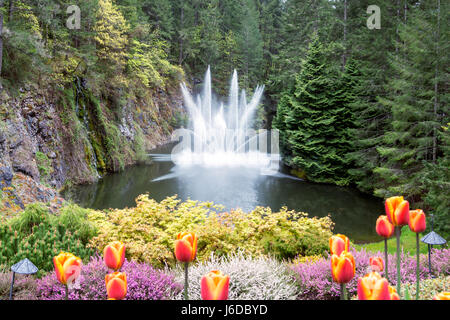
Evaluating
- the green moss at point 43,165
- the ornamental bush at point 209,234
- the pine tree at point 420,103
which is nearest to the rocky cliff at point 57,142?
the green moss at point 43,165

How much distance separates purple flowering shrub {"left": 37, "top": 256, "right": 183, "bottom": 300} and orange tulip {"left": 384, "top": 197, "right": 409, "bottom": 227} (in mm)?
1897

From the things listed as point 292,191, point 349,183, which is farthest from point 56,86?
point 349,183

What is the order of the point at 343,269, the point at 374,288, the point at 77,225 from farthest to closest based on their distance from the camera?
the point at 77,225 → the point at 343,269 → the point at 374,288

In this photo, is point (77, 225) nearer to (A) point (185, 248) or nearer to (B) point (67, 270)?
(B) point (67, 270)

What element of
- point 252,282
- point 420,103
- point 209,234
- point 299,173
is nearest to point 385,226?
point 252,282

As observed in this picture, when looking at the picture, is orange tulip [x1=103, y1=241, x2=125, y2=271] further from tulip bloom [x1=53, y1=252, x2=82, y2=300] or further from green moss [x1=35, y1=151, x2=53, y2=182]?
green moss [x1=35, y1=151, x2=53, y2=182]

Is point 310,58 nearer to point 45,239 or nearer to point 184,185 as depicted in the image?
point 184,185

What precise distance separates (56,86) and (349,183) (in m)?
12.7

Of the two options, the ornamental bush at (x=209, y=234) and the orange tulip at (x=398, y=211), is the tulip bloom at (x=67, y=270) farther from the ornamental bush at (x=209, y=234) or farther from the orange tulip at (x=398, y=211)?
the ornamental bush at (x=209, y=234)

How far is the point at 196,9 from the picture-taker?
1342 inches

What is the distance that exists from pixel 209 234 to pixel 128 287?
2.02 metres

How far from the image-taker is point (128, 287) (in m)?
2.57

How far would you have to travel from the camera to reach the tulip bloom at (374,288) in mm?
993

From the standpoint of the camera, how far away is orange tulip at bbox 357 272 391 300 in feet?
3.26
